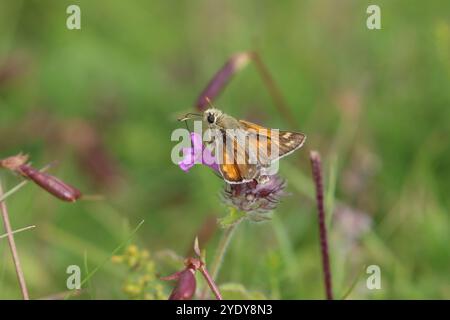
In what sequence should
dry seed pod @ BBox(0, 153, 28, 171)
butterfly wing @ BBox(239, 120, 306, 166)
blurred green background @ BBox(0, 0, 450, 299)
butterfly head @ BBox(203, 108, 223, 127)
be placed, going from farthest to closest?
1. blurred green background @ BBox(0, 0, 450, 299)
2. butterfly head @ BBox(203, 108, 223, 127)
3. butterfly wing @ BBox(239, 120, 306, 166)
4. dry seed pod @ BBox(0, 153, 28, 171)

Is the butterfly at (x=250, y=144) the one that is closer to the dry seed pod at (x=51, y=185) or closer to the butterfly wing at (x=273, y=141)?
the butterfly wing at (x=273, y=141)

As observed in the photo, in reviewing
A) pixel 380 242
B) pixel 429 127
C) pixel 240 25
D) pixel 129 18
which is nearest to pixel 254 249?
pixel 380 242

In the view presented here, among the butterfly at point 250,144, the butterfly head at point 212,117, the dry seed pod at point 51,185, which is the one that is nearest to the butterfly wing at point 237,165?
the butterfly at point 250,144

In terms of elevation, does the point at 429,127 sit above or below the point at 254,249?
above

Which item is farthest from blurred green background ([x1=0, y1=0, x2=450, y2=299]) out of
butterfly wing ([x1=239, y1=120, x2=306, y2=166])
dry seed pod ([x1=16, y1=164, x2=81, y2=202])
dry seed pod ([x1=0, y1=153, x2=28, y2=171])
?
dry seed pod ([x1=0, y1=153, x2=28, y2=171])

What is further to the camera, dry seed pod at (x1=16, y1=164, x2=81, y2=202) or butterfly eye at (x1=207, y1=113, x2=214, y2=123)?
butterfly eye at (x1=207, y1=113, x2=214, y2=123)

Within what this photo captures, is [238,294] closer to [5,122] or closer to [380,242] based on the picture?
[380,242]

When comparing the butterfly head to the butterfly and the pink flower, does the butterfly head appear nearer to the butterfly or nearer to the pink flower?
the butterfly
